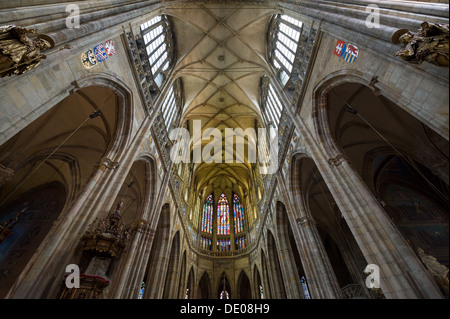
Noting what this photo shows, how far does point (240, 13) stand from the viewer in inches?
527

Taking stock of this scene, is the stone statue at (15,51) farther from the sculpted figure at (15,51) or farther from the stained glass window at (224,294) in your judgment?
the stained glass window at (224,294)

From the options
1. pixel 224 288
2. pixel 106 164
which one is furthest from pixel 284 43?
pixel 224 288

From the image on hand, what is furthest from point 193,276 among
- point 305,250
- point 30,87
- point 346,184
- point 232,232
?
point 30,87

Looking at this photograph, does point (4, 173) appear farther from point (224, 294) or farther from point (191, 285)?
point (224, 294)

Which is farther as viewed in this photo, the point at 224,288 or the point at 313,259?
A: the point at 224,288

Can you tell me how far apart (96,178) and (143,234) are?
4048mm

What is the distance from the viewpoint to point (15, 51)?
3.31 metres

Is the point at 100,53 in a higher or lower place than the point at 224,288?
higher

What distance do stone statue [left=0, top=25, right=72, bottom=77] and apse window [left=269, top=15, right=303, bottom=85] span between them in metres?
10.6

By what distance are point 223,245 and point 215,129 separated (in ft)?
42.9

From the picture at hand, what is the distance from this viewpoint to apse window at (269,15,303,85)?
10938 mm

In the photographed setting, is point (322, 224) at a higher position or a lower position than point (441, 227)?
higher

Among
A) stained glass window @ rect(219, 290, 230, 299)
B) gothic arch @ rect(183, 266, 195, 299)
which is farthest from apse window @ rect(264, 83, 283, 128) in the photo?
stained glass window @ rect(219, 290, 230, 299)

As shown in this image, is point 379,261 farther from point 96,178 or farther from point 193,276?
point 193,276
